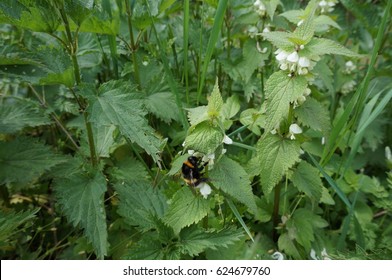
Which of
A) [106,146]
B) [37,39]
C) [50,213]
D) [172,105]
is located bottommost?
[50,213]

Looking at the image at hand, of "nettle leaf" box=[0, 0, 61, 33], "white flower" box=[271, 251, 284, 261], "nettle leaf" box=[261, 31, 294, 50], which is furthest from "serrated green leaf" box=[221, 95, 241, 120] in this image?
"nettle leaf" box=[0, 0, 61, 33]

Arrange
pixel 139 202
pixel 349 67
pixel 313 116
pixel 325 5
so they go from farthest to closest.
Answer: pixel 349 67
pixel 325 5
pixel 139 202
pixel 313 116

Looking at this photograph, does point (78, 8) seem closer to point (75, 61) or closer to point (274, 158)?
point (75, 61)

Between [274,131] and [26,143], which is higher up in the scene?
[274,131]

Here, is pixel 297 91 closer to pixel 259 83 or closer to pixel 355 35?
pixel 259 83

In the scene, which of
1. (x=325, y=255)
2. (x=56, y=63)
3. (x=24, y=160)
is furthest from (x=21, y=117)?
(x=325, y=255)

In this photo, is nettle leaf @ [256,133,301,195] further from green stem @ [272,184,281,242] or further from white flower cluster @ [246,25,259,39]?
white flower cluster @ [246,25,259,39]
